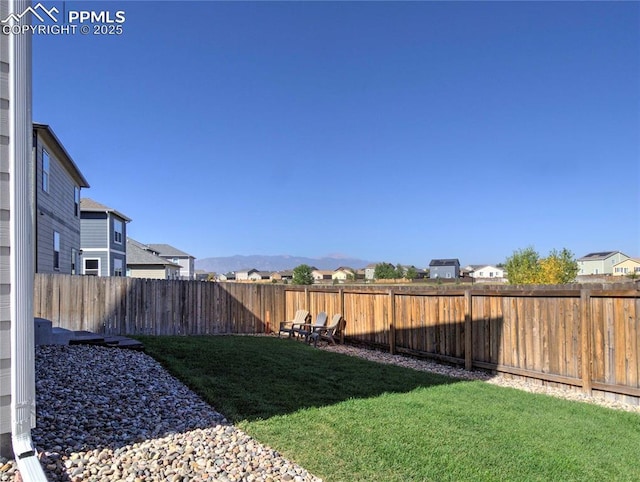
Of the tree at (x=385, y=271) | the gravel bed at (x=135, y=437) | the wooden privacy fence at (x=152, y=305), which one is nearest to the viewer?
the gravel bed at (x=135, y=437)

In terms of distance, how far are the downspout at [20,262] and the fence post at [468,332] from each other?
24.0ft

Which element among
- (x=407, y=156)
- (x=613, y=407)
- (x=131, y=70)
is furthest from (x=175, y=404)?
(x=407, y=156)

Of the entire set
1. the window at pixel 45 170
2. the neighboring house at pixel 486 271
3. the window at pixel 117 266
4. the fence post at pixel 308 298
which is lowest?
the neighboring house at pixel 486 271

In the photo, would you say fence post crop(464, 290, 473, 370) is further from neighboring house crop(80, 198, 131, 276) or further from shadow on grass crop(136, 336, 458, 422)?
neighboring house crop(80, 198, 131, 276)

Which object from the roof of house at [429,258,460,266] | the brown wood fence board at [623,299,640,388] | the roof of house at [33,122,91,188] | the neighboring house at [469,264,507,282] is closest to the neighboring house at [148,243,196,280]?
the roof of house at [33,122,91,188]

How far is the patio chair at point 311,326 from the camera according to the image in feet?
38.9

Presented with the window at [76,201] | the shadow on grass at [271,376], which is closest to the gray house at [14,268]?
the shadow on grass at [271,376]

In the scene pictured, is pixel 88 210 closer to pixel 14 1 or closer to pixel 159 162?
pixel 159 162

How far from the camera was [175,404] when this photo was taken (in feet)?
15.4

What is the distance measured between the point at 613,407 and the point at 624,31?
955cm

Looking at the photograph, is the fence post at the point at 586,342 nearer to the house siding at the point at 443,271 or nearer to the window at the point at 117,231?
the window at the point at 117,231

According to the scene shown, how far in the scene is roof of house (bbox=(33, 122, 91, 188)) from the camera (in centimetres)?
1351

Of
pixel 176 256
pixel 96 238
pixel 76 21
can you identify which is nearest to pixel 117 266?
pixel 96 238

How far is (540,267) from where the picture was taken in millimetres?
25156
